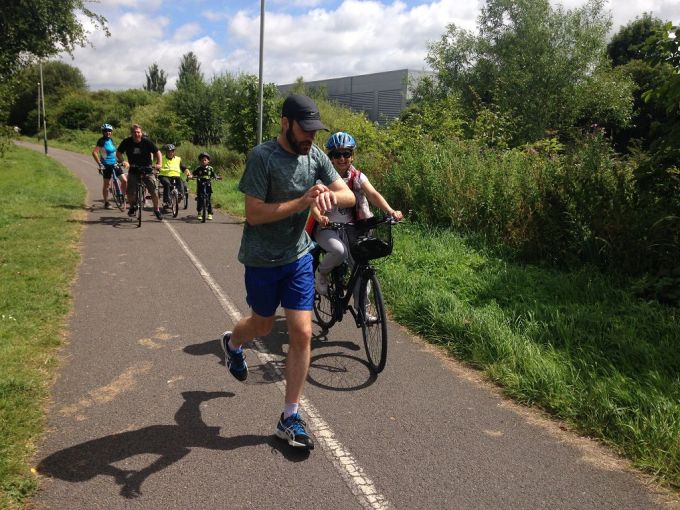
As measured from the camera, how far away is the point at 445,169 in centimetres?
1041

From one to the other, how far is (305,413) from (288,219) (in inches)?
57.3

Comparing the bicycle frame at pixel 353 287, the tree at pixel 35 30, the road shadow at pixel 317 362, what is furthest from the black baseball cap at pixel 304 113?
the tree at pixel 35 30

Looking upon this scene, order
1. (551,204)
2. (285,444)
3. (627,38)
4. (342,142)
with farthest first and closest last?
(627,38) < (551,204) < (342,142) < (285,444)

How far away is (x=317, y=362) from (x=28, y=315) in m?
3.14

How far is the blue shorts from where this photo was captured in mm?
3537

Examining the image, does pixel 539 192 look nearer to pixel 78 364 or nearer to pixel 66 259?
pixel 78 364

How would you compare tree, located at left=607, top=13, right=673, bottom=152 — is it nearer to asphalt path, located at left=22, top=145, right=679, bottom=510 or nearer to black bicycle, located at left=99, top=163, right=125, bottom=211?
asphalt path, located at left=22, top=145, right=679, bottom=510

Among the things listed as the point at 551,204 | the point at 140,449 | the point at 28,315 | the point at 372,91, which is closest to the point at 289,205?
the point at 140,449

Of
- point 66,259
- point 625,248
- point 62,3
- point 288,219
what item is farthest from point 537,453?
point 62,3

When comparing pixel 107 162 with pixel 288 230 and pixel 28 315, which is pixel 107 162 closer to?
pixel 28 315

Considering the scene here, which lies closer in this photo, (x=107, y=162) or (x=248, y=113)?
(x=107, y=162)

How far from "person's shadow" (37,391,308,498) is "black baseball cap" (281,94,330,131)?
1991 millimetres

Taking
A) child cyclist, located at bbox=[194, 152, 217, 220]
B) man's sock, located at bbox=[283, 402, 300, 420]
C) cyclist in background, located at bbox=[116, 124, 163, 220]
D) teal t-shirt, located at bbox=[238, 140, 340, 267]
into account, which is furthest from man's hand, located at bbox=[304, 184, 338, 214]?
child cyclist, located at bbox=[194, 152, 217, 220]

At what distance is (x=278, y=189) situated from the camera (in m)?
3.37
